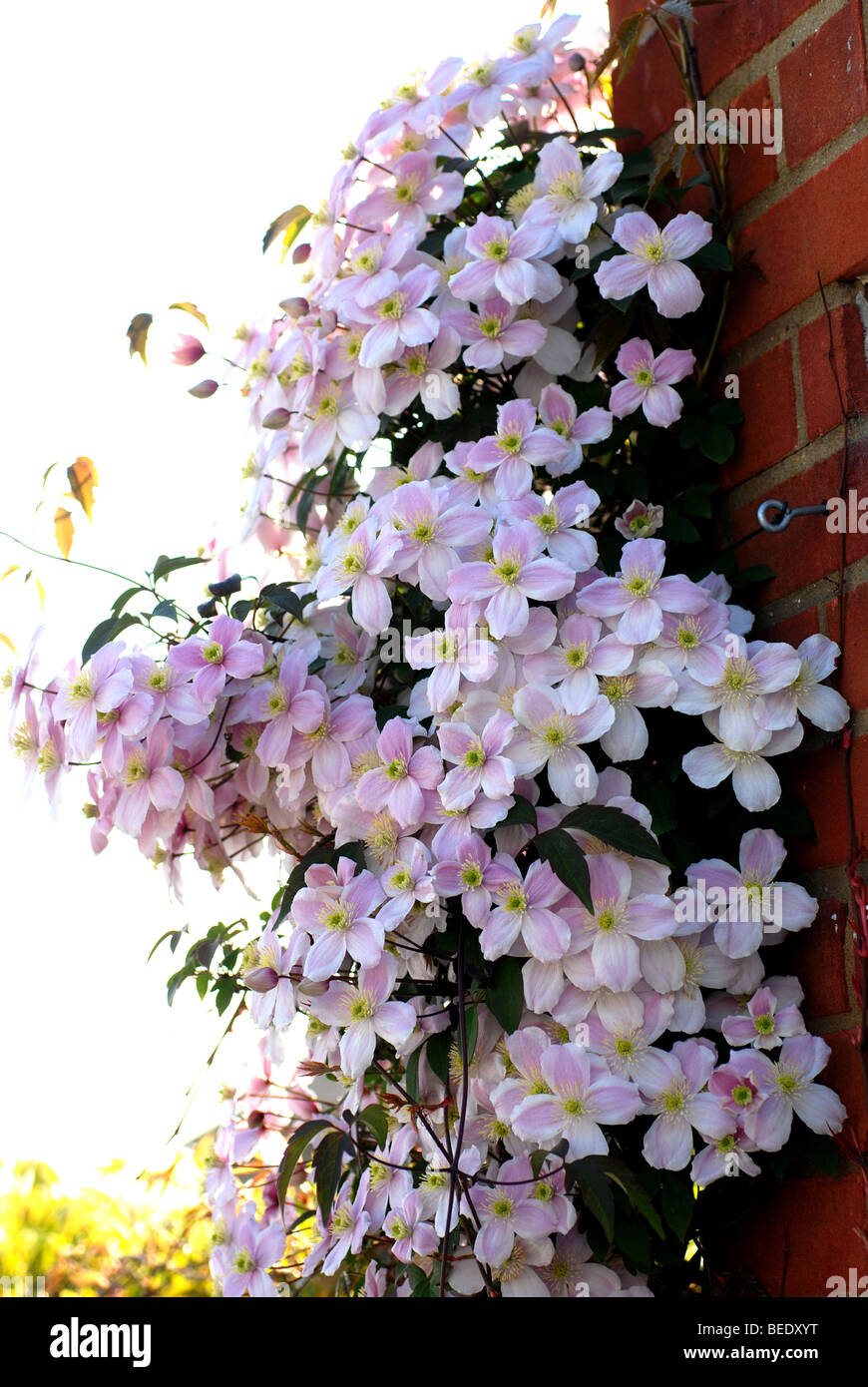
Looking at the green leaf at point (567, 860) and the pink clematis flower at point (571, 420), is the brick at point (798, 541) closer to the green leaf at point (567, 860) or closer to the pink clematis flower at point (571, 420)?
the pink clematis flower at point (571, 420)

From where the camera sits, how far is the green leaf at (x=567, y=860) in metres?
0.86

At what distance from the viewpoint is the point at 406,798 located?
3.15ft

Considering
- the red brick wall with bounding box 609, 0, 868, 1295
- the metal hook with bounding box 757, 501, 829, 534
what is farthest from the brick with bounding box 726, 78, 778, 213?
the metal hook with bounding box 757, 501, 829, 534

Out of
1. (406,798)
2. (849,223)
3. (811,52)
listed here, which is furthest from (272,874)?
(811,52)

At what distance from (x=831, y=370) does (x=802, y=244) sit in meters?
0.12

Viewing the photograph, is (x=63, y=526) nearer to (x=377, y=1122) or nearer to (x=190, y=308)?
(x=190, y=308)

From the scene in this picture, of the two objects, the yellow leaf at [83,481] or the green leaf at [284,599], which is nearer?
the green leaf at [284,599]

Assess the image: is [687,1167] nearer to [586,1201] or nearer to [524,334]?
[586,1201]

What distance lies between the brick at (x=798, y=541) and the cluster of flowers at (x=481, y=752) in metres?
0.06

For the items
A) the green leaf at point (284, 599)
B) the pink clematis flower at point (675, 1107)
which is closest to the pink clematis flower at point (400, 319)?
the green leaf at point (284, 599)

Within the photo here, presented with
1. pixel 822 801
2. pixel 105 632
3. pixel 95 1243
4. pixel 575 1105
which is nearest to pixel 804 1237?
pixel 575 1105

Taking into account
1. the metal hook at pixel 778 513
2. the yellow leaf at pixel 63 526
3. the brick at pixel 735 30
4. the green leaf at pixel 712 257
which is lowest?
the metal hook at pixel 778 513

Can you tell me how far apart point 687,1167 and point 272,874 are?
20.4 inches

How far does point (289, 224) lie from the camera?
133cm
